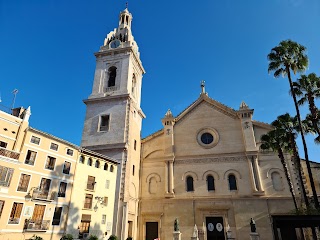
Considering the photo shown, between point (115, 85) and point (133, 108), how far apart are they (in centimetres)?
428

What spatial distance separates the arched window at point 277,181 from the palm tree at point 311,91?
26.2 feet

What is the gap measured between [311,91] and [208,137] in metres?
13.3

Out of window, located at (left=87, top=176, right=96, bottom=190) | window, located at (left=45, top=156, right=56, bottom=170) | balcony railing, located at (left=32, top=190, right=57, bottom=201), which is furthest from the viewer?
window, located at (left=87, top=176, right=96, bottom=190)

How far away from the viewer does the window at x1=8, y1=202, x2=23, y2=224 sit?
18.7m

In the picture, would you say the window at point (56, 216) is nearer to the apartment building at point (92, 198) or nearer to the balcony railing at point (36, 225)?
the balcony railing at point (36, 225)

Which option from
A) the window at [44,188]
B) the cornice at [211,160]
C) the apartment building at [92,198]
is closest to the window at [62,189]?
the apartment building at [92,198]

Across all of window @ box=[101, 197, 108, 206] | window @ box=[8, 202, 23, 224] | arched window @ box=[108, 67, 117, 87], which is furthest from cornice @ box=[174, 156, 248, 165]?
window @ box=[8, 202, 23, 224]

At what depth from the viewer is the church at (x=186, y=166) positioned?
87.9ft

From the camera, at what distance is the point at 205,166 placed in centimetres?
2989

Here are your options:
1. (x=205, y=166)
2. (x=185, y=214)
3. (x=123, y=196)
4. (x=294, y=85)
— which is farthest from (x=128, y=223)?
(x=294, y=85)

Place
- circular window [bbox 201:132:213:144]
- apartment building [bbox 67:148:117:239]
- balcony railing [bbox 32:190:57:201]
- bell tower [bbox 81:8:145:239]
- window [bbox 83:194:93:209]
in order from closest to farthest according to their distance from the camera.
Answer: balcony railing [bbox 32:190:57:201] → apartment building [bbox 67:148:117:239] → window [bbox 83:194:93:209] → bell tower [bbox 81:8:145:239] → circular window [bbox 201:132:213:144]

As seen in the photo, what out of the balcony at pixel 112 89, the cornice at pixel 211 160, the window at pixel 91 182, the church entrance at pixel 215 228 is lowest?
the church entrance at pixel 215 228

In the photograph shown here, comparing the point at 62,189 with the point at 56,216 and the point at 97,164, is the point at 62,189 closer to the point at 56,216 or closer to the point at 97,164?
the point at 56,216

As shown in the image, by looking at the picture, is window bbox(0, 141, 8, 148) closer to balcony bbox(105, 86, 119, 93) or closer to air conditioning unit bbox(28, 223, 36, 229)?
air conditioning unit bbox(28, 223, 36, 229)
